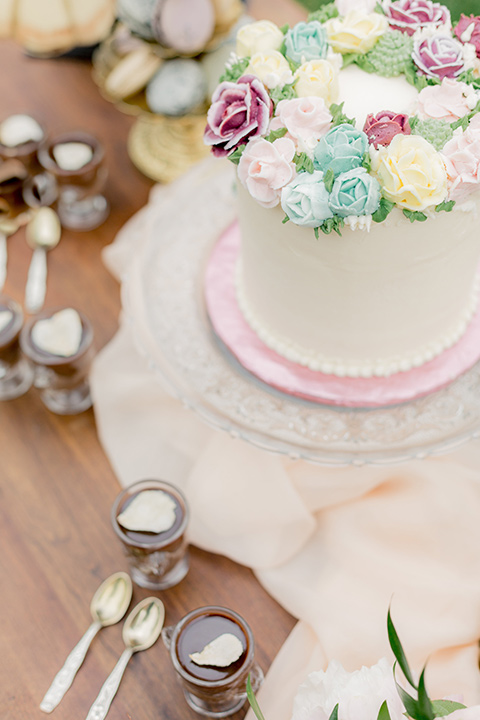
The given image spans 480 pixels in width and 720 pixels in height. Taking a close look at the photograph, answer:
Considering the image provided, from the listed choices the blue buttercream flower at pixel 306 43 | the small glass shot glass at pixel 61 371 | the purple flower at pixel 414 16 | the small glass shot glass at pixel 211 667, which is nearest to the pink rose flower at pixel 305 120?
the blue buttercream flower at pixel 306 43

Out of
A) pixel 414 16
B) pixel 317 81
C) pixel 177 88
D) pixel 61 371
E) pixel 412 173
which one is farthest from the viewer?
pixel 177 88

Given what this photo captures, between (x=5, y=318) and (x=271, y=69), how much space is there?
25.2 inches

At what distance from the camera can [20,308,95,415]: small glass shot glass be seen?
125 centimetres

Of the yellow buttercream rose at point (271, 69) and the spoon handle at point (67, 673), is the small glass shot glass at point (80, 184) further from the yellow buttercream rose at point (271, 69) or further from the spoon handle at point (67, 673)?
the spoon handle at point (67, 673)

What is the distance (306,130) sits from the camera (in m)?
0.96

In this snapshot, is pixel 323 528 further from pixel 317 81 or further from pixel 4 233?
pixel 4 233

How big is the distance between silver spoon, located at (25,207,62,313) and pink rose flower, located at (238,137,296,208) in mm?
658

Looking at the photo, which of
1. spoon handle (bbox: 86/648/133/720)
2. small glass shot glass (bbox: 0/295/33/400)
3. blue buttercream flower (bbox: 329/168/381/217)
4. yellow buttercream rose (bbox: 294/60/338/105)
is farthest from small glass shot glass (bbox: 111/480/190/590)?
yellow buttercream rose (bbox: 294/60/338/105)

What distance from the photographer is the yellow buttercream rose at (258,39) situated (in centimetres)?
107

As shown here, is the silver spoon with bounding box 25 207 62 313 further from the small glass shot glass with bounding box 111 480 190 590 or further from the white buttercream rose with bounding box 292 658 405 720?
the white buttercream rose with bounding box 292 658 405 720

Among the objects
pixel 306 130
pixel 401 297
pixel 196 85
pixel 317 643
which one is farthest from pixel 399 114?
pixel 317 643

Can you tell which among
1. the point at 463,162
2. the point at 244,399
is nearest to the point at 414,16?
the point at 463,162

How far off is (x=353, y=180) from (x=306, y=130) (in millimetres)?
117

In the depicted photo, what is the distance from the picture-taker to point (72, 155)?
59.9 inches
